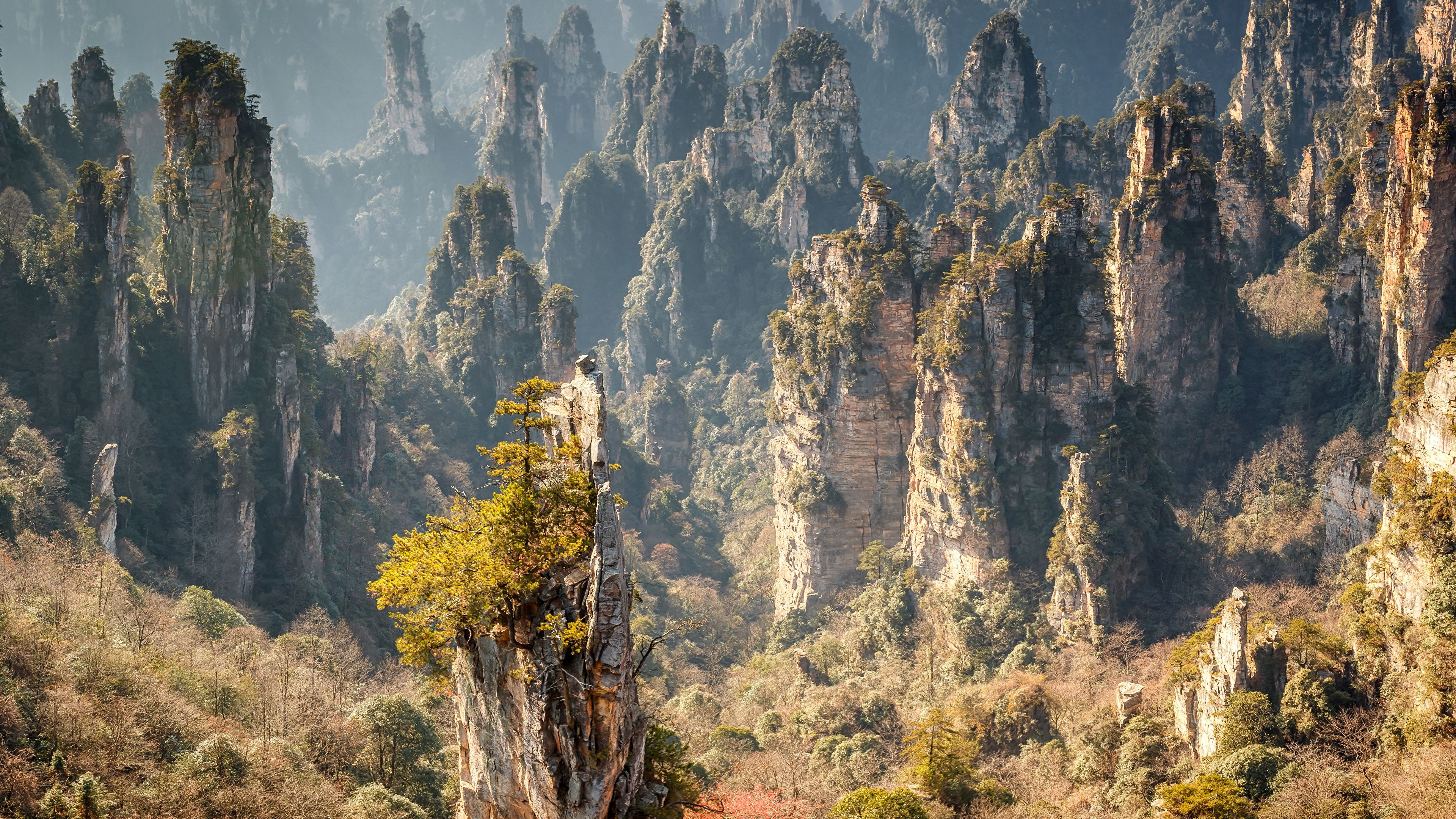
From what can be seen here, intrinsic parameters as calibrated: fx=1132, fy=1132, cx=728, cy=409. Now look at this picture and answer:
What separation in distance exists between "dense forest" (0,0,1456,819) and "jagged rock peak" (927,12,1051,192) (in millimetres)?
379

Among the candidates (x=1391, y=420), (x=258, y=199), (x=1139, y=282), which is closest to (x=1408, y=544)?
(x=1391, y=420)

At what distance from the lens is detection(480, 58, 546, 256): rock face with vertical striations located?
12800cm

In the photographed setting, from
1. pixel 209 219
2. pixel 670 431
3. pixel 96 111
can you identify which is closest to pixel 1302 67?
pixel 670 431

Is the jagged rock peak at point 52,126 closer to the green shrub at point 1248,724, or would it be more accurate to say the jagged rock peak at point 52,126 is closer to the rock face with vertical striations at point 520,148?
the rock face with vertical striations at point 520,148

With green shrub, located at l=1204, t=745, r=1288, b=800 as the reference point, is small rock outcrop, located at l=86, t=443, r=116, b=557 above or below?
above

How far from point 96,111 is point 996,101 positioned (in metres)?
68.3

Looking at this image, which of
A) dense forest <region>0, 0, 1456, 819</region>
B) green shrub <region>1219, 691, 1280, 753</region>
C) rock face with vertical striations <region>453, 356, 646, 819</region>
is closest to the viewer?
rock face with vertical striations <region>453, 356, 646, 819</region>

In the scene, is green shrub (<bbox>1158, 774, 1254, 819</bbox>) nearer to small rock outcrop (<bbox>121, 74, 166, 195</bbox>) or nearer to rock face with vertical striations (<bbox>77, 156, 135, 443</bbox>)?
rock face with vertical striations (<bbox>77, 156, 135, 443</bbox>)

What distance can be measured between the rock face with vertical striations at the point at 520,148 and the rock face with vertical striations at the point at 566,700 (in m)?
111

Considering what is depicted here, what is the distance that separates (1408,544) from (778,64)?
8626cm

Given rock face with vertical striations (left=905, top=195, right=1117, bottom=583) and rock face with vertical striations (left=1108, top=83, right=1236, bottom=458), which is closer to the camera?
rock face with vertical striations (left=905, top=195, right=1117, bottom=583)

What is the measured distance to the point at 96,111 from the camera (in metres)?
69.3

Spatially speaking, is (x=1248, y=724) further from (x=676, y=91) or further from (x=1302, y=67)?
(x=676, y=91)

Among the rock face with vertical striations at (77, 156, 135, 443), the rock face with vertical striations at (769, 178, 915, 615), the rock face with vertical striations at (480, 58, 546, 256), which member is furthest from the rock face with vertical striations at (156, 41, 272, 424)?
the rock face with vertical striations at (480, 58, 546, 256)
